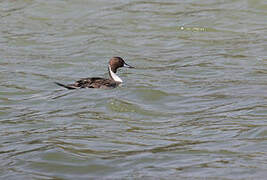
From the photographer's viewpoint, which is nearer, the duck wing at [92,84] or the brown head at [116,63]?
the duck wing at [92,84]

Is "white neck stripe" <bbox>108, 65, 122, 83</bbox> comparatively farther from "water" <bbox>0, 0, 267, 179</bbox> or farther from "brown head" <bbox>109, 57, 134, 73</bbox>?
"water" <bbox>0, 0, 267, 179</bbox>

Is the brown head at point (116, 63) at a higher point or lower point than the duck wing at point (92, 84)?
higher

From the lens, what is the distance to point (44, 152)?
28.4ft

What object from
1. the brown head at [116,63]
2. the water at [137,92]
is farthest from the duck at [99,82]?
the water at [137,92]

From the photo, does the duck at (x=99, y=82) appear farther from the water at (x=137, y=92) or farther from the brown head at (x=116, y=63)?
the water at (x=137, y=92)

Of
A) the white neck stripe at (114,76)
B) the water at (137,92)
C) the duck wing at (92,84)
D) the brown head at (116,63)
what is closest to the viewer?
the water at (137,92)

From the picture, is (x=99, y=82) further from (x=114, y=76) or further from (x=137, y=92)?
Result: (x=114, y=76)

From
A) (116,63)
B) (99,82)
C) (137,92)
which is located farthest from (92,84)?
(116,63)

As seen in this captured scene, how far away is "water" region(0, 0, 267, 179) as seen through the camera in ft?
27.0

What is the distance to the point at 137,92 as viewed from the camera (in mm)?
12562

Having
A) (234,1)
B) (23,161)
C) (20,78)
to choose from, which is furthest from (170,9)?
(23,161)

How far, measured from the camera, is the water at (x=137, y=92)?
8.23 meters

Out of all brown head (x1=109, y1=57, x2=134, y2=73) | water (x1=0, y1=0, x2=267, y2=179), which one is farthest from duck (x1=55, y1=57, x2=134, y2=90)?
water (x1=0, y1=0, x2=267, y2=179)

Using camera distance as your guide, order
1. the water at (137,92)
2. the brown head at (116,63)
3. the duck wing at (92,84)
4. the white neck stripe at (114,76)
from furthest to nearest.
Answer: the brown head at (116,63), the white neck stripe at (114,76), the duck wing at (92,84), the water at (137,92)
